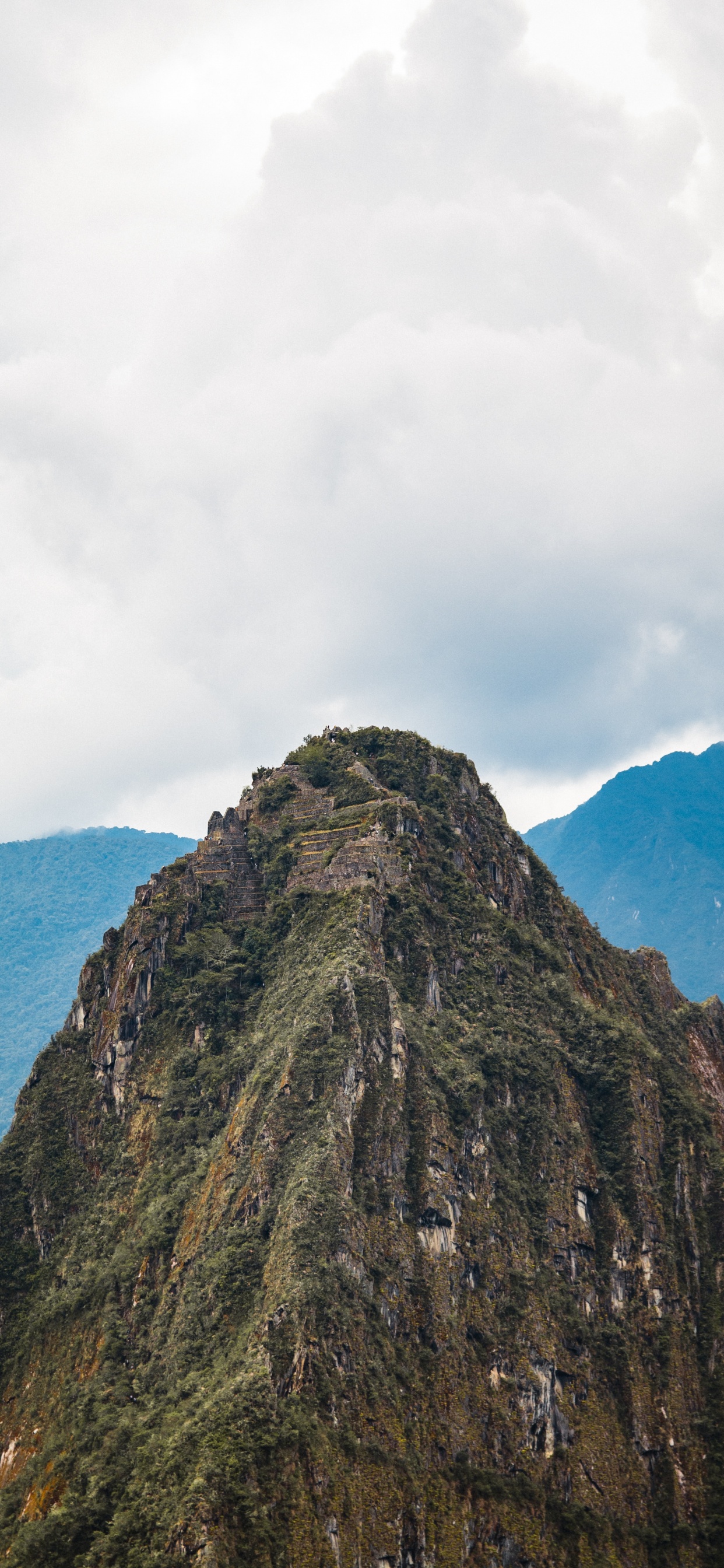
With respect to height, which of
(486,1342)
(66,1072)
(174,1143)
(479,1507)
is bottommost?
(479,1507)

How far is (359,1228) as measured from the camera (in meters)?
52.5

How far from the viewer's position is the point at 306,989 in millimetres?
62188

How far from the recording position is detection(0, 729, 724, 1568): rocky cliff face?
46594mm

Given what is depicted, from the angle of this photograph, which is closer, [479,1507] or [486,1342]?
[479,1507]

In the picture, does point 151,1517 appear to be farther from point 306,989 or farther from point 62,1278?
point 306,989

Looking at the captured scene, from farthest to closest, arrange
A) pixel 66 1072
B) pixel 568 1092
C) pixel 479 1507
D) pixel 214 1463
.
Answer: pixel 66 1072 < pixel 568 1092 < pixel 479 1507 < pixel 214 1463

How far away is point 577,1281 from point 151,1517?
92.1 feet

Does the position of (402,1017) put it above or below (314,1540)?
above

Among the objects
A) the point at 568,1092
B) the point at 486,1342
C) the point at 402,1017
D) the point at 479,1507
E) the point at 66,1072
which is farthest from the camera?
the point at 66,1072

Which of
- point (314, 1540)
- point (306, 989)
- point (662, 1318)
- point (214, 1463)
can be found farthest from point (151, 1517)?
point (662, 1318)

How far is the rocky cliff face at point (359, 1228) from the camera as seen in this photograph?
153 feet

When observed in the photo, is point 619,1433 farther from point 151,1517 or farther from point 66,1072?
point 66,1072

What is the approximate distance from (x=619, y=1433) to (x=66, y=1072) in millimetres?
40311

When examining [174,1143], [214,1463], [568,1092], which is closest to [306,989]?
[174,1143]
